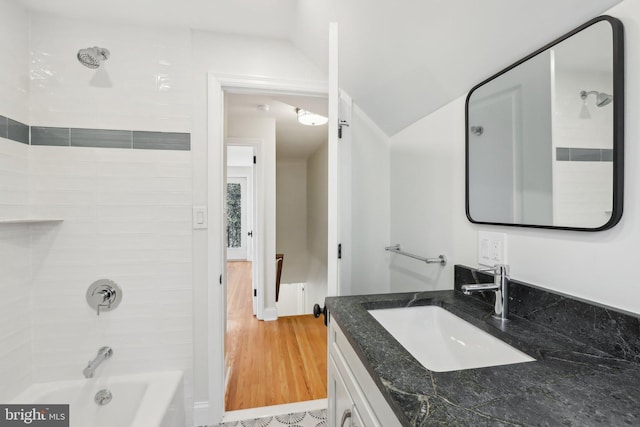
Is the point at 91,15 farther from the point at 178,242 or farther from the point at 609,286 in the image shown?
the point at 609,286

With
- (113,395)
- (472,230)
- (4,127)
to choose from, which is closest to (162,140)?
(4,127)

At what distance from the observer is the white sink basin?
804 mm

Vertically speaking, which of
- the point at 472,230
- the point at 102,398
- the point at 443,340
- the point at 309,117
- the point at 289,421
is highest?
the point at 309,117

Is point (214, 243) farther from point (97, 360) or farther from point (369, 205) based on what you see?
point (369, 205)

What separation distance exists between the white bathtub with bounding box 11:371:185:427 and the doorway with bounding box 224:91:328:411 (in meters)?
0.45

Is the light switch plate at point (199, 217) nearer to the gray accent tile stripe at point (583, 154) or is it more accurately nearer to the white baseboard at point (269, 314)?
the gray accent tile stripe at point (583, 154)

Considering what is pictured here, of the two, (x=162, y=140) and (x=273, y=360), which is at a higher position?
(x=162, y=140)

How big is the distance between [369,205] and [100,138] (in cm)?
163

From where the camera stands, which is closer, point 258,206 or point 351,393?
point 351,393

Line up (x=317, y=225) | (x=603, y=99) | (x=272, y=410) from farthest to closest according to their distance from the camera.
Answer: (x=317, y=225) → (x=272, y=410) → (x=603, y=99)

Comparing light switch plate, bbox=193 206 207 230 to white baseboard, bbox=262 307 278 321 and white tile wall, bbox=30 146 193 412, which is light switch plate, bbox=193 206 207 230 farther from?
white baseboard, bbox=262 307 278 321

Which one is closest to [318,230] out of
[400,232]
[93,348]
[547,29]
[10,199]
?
[400,232]

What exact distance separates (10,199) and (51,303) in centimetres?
60

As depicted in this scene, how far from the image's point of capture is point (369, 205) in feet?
5.74
